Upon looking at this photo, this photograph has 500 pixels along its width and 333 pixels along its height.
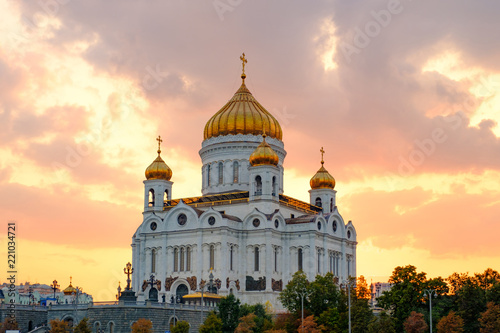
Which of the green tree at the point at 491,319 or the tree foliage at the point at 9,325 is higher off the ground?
the green tree at the point at 491,319

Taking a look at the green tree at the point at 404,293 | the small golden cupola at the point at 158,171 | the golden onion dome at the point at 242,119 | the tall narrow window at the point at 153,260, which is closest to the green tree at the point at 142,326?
the green tree at the point at 404,293

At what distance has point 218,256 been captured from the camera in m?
76.1

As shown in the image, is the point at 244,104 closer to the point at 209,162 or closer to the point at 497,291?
the point at 209,162

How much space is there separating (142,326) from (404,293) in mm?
20432

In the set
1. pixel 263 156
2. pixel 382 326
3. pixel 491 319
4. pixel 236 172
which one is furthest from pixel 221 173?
pixel 491 319

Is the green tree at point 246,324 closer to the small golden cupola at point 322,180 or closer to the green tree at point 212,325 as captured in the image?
the green tree at point 212,325

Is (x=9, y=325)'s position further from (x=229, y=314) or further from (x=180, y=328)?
(x=229, y=314)

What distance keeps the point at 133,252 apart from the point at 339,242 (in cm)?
2250

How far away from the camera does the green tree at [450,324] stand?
185ft

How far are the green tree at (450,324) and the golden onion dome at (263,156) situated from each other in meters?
28.3

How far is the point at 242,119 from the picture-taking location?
86.0m

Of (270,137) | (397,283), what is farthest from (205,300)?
(270,137)

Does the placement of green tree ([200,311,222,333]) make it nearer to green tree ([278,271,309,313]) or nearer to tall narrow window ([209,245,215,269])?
green tree ([278,271,309,313])

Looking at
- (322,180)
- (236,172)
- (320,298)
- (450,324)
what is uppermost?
(236,172)
